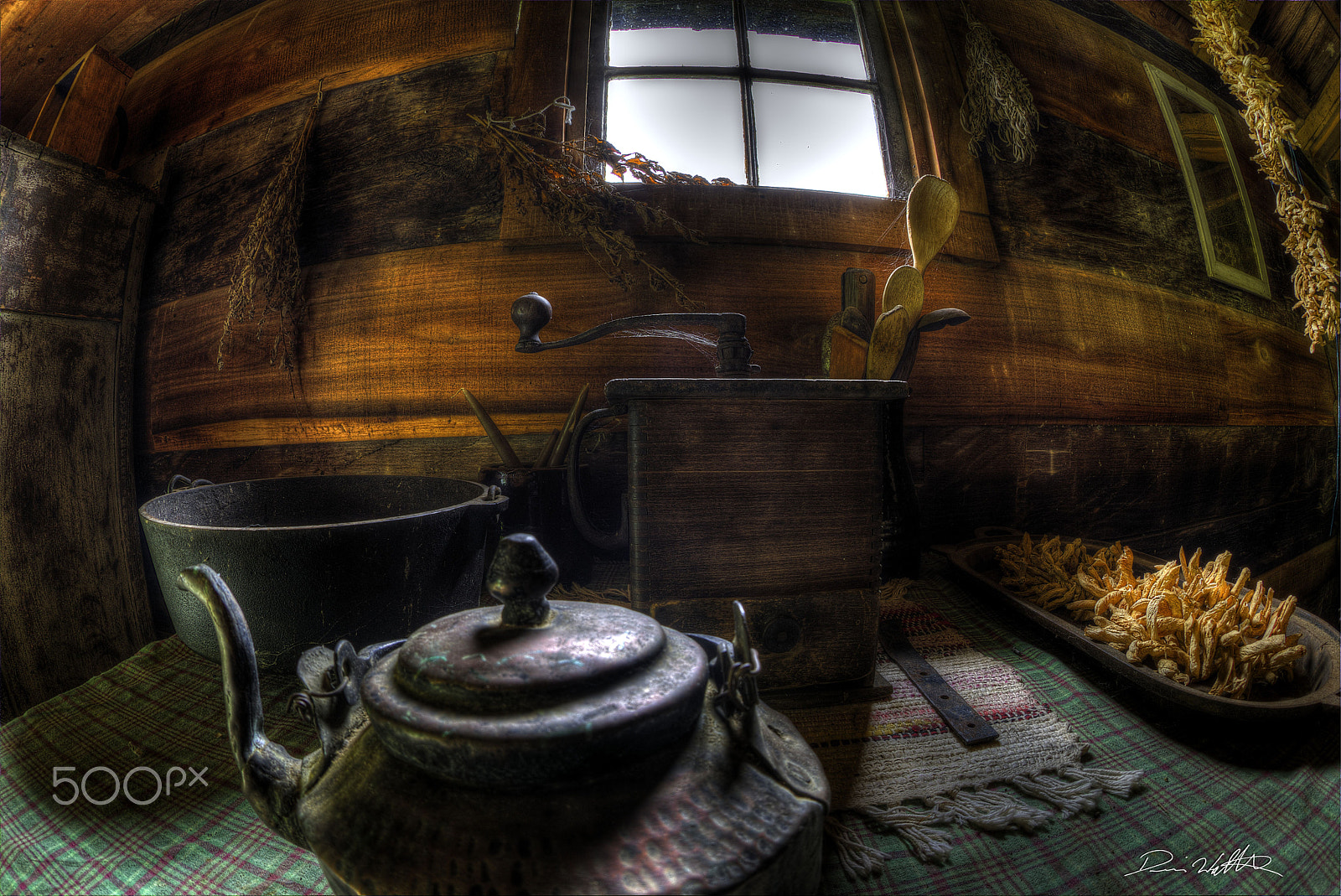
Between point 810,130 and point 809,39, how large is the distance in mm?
144

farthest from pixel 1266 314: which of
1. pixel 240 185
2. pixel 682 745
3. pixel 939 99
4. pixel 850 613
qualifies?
pixel 240 185

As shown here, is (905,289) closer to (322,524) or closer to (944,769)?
(944,769)

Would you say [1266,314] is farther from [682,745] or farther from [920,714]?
[682,745]

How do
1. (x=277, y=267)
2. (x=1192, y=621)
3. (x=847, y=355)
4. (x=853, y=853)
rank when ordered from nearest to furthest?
(x=853, y=853)
(x=1192, y=621)
(x=277, y=267)
(x=847, y=355)

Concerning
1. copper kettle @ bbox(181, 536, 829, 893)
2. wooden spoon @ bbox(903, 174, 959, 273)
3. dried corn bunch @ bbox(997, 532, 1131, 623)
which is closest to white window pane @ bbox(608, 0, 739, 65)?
wooden spoon @ bbox(903, 174, 959, 273)

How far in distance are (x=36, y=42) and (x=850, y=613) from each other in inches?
50.8

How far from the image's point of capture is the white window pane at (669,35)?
74 centimetres

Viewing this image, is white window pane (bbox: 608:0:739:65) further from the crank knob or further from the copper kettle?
the copper kettle

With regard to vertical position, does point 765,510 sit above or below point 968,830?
above

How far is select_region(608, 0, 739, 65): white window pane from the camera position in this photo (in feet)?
2.44

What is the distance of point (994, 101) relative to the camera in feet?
2.55

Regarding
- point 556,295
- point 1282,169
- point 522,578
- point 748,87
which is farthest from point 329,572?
point 1282,169

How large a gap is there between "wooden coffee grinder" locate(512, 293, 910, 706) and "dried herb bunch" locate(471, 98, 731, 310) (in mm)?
422

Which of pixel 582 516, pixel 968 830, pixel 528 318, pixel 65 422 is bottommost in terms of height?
pixel 968 830
